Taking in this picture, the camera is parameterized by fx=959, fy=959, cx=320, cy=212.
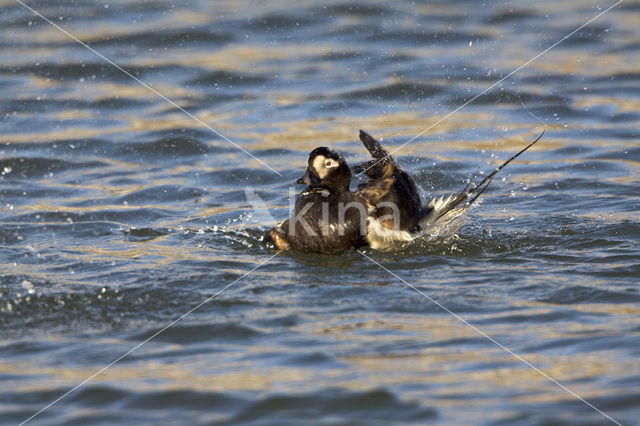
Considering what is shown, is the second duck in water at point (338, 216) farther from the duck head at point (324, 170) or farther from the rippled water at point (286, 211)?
the rippled water at point (286, 211)

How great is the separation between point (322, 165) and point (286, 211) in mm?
1669

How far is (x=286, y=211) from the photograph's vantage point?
27.2ft

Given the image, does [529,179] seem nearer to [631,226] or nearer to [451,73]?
[631,226]

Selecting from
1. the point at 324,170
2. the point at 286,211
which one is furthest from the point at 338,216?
the point at 286,211

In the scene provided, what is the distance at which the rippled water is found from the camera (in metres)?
4.51

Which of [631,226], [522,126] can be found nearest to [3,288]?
[631,226]

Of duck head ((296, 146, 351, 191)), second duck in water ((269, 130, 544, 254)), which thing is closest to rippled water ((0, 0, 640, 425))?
second duck in water ((269, 130, 544, 254))

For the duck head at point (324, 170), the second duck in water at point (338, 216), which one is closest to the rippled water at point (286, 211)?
the second duck in water at point (338, 216)

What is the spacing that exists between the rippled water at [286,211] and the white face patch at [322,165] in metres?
0.62

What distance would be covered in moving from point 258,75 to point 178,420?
28.2 feet

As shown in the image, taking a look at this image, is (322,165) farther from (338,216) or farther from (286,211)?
(286,211)

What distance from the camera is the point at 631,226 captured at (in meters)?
7.14

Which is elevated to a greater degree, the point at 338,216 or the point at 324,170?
the point at 324,170

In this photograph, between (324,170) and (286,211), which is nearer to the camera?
(324,170)
